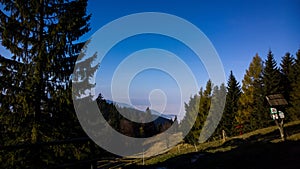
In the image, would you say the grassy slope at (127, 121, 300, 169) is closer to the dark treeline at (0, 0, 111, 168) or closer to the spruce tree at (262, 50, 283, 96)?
the dark treeline at (0, 0, 111, 168)

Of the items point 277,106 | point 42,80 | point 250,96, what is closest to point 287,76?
point 250,96

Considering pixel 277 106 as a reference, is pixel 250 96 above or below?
above

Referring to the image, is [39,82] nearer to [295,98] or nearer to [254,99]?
[254,99]

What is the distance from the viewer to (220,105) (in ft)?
122

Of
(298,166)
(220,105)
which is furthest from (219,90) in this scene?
(298,166)

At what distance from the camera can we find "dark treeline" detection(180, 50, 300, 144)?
33703mm

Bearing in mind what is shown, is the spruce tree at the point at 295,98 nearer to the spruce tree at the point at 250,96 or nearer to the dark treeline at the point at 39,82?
the spruce tree at the point at 250,96

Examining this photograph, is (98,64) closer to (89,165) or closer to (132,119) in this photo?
(89,165)

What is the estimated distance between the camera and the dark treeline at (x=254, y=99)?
3370 centimetres

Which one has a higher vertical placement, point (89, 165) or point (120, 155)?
point (89, 165)

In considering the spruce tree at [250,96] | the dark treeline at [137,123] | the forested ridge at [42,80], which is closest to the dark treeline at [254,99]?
the spruce tree at [250,96]

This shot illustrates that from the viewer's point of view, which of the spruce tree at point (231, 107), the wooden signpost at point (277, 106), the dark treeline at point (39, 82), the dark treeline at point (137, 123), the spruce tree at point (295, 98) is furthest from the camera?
the dark treeline at point (137, 123)

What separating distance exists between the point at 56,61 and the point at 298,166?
9.19m

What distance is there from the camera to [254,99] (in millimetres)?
35594
